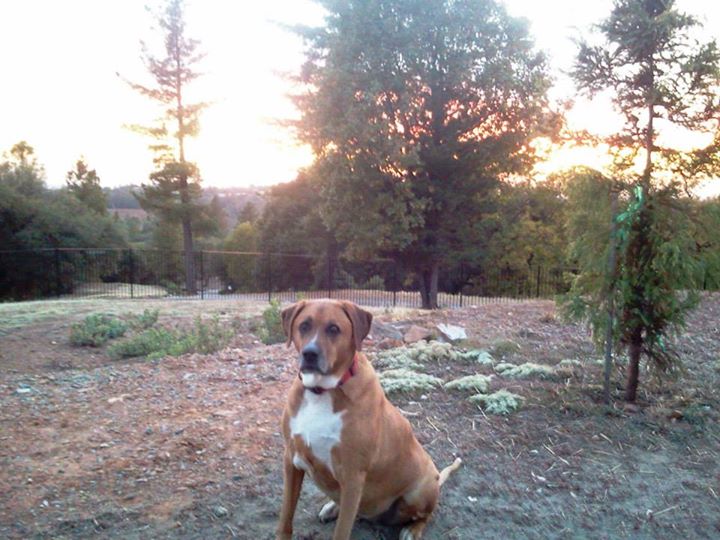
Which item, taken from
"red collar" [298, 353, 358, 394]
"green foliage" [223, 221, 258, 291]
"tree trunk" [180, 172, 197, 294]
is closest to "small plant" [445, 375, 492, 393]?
"red collar" [298, 353, 358, 394]

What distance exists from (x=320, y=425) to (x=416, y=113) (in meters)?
15.4

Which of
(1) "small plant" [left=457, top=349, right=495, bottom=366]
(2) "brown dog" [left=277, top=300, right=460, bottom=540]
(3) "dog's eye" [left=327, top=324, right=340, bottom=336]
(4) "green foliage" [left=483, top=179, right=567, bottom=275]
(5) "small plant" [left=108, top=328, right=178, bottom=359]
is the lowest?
(5) "small plant" [left=108, top=328, right=178, bottom=359]

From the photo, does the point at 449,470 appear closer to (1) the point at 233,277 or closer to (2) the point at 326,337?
(2) the point at 326,337

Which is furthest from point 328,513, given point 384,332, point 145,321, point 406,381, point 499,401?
point 145,321

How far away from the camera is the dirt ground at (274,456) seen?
11.1 ft

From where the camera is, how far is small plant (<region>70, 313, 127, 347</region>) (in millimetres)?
9750

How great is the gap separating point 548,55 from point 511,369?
44.9 ft

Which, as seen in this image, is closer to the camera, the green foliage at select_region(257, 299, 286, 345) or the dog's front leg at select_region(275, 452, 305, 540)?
the dog's front leg at select_region(275, 452, 305, 540)

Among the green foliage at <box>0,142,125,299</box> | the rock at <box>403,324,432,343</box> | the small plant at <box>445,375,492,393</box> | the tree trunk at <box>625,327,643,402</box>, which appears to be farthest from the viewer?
the green foliage at <box>0,142,125,299</box>

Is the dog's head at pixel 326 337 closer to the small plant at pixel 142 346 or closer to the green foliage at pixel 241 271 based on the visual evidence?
the small plant at pixel 142 346

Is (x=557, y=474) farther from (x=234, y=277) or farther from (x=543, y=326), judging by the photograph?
(x=234, y=277)

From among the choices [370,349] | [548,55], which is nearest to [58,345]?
[370,349]

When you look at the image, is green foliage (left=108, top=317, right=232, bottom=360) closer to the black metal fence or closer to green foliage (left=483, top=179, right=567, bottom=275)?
green foliage (left=483, top=179, right=567, bottom=275)

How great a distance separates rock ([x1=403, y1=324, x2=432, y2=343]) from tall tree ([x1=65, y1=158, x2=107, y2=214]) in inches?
1205
